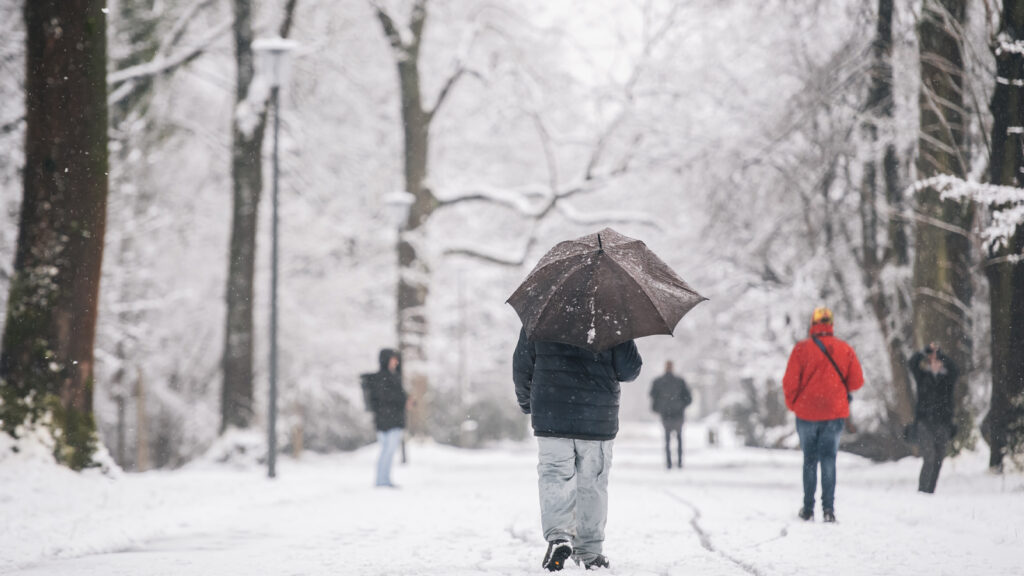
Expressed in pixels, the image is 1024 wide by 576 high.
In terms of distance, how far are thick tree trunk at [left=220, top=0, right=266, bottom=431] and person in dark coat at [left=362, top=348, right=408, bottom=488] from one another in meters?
5.23

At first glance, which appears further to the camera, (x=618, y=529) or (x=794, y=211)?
(x=794, y=211)

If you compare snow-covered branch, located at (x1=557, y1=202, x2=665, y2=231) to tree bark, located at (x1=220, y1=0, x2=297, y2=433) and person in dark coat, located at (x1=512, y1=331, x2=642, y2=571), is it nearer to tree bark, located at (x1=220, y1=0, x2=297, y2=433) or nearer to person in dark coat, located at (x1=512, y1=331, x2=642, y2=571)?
tree bark, located at (x1=220, y1=0, x2=297, y2=433)

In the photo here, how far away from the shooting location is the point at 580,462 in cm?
680

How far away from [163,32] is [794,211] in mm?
12791

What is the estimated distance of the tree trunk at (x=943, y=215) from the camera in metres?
13.7

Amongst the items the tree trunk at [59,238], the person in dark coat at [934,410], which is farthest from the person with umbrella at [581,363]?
the tree trunk at [59,238]

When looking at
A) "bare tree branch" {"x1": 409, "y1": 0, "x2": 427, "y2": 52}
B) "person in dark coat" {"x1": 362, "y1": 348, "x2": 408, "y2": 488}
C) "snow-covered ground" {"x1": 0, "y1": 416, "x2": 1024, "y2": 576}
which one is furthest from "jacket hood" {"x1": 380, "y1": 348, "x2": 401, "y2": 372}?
"bare tree branch" {"x1": 409, "y1": 0, "x2": 427, "y2": 52}

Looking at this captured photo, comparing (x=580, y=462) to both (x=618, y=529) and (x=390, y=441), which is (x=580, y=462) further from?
(x=390, y=441)

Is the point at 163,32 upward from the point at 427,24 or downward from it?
downward

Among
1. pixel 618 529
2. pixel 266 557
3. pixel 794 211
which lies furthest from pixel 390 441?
pixel 794 211

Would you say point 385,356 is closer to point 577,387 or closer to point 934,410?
point 934,410

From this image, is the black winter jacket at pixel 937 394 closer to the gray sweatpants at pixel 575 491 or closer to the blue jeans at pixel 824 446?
the blue jeans at pixel 824 446

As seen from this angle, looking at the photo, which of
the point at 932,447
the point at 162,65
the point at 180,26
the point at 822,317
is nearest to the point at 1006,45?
the point at 822,317

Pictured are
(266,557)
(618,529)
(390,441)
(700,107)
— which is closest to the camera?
(266,557)
